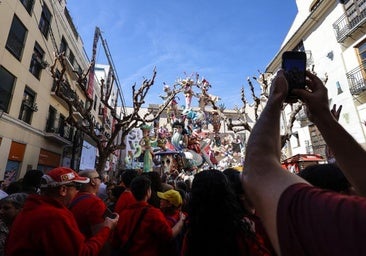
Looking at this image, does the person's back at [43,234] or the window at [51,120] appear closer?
the person's back at [43,234]

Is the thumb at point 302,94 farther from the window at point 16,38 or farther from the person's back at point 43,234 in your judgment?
the window at point 16,38

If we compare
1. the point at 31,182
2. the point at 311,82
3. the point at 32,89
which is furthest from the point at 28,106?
the point at 311,82

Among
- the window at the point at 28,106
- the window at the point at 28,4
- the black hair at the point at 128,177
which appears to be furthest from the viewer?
the window at the point at 28,106

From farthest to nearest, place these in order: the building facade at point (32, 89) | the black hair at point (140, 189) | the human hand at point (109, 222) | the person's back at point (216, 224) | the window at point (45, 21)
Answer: the window at point (45, 21) < the building facade at point (32, 89) < the black hair at point (140, 189) < the human hand at point (109, 222) < the person's back at point (216, 224)

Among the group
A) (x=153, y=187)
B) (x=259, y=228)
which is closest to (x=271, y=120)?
(x=259, y=228)

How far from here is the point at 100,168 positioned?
27.7ft

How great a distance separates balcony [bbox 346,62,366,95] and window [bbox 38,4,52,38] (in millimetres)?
18916

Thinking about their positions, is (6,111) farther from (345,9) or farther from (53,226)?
(345,9)

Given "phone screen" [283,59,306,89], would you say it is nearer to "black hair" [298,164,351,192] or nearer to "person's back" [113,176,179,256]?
"black hair" [298,164,351,192]

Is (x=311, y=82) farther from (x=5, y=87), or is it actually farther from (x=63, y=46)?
(x=63, y=46)

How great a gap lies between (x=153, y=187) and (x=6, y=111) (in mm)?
10842

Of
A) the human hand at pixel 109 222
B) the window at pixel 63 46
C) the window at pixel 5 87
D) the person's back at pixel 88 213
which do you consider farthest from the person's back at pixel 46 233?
the window at pixel 63 46

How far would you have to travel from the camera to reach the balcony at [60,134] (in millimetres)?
14908

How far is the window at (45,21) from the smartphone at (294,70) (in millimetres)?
16665
